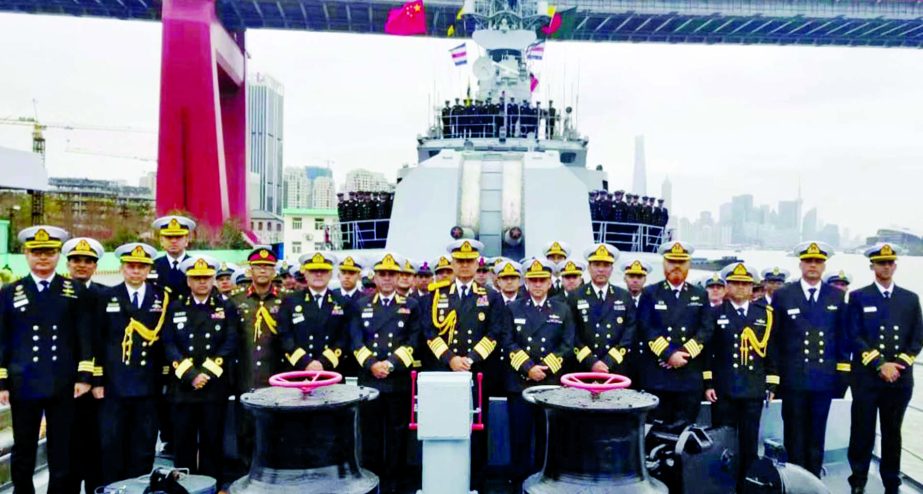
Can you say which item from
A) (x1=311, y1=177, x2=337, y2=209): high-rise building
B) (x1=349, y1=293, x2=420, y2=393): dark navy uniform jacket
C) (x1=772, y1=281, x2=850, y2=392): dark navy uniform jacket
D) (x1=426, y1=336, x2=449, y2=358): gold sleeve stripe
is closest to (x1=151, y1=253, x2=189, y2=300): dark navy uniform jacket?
(x1=349, y1=293, x2=420, y2=393): dark navy uniform jacket

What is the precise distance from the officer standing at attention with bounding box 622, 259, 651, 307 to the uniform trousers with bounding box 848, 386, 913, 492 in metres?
1.26

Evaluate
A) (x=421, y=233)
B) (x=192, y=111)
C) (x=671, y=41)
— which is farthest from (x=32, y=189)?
(x=671, y=41)

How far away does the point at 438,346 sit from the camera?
3795 millimetres

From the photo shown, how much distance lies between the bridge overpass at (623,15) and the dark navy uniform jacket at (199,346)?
937 inches

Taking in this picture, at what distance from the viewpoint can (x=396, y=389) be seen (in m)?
3.74

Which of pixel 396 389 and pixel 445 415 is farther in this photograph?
pixel 396 389

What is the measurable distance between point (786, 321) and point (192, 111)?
812 inches

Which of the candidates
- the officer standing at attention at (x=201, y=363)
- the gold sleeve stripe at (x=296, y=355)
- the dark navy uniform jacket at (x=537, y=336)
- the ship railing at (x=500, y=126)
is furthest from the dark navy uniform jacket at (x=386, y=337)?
the ship railing at (x=500, y=126)

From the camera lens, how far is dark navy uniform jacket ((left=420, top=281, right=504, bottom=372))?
388 cm

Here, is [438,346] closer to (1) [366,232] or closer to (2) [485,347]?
(2) [485,347]

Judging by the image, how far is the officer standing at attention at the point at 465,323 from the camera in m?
3.79

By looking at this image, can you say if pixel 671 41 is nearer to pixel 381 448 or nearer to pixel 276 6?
pixel 276 6

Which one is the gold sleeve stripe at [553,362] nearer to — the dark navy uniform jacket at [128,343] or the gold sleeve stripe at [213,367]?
the gold sleeve stripe at [213,367]

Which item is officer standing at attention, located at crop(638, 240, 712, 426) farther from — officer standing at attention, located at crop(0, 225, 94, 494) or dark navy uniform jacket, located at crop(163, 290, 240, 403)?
officer standing at attention, located at crop(0, 225, 94, 494)
